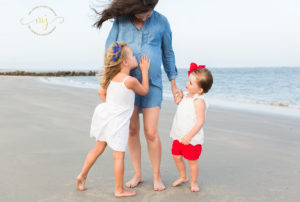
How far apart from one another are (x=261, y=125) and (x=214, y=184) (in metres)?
3.52

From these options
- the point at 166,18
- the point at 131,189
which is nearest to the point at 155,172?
the point at 131,189

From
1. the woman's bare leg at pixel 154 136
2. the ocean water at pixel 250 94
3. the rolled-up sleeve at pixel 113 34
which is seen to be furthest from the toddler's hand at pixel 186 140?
the ocean water at pixel 250 94

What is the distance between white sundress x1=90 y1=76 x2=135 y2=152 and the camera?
2623mm

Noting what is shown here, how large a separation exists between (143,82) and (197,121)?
60 centimetres

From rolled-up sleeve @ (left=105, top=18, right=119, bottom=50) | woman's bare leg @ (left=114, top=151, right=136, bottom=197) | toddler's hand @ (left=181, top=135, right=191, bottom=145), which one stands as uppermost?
rolled-up sleeve @ (left=105, top=18, right=119, bottom=50)

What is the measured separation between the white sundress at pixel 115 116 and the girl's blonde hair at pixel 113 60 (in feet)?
0.25

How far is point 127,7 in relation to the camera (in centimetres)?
271

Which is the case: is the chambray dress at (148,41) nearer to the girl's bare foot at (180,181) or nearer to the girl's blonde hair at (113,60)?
the girl's blonde hair at (113,60)

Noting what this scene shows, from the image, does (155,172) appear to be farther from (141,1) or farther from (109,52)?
(141,1)

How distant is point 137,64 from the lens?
277 centimetres

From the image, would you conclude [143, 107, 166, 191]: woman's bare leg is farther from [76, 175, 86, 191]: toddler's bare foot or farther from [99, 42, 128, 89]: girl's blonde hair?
[76, 175, 86, 191]: toddler's bare foot

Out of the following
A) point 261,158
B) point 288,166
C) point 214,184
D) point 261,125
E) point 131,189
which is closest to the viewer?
point 131,189

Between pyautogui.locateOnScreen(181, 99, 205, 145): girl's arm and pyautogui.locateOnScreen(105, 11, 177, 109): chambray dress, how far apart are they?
400 mm

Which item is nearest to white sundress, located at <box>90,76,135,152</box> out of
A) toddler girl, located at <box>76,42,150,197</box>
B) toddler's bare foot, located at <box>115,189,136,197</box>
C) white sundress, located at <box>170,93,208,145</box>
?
toddler girl, located at <box>76,42,150,197</box>
